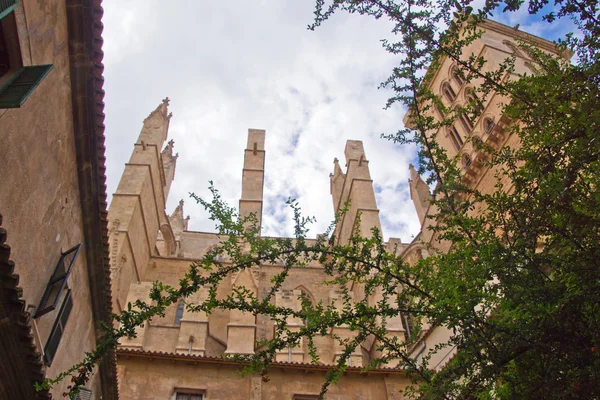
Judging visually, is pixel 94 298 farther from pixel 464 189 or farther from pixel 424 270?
pixel 464 189

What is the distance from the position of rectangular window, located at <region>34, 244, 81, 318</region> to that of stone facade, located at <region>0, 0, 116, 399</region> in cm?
6

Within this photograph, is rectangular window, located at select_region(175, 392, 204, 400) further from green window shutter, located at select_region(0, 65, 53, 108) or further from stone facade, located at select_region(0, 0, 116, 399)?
green window shutter, located at select_region(0, 65, 53, 108)

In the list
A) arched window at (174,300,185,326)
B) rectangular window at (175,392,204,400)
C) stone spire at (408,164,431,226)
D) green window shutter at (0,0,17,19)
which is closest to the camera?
green window shutter at (0,0,17,19)

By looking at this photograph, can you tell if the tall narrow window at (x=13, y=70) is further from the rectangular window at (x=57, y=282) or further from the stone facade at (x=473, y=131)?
the stone facade at (x=473, y=131)

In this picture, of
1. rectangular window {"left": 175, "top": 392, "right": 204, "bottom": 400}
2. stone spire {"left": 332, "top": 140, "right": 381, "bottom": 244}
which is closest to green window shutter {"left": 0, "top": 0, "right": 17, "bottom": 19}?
rectangular window {"left": 175, "top": 392, "right": 204, "bottom": 400}

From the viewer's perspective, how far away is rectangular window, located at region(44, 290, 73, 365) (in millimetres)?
5922

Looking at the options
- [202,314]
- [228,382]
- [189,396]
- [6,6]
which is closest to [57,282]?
[6,6]

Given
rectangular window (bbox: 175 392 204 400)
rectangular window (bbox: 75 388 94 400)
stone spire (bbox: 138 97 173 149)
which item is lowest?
rectangular window (bbox: 75 388 94 400)

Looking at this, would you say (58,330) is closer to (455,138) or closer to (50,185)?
(50,185)

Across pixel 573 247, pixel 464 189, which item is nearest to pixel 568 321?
pixel 573 247

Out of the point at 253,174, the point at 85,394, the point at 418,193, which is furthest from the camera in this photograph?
the point at 418,193

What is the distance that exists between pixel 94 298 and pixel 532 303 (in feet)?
21.5

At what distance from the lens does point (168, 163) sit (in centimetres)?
2341

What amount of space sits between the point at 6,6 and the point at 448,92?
18.3 meters
